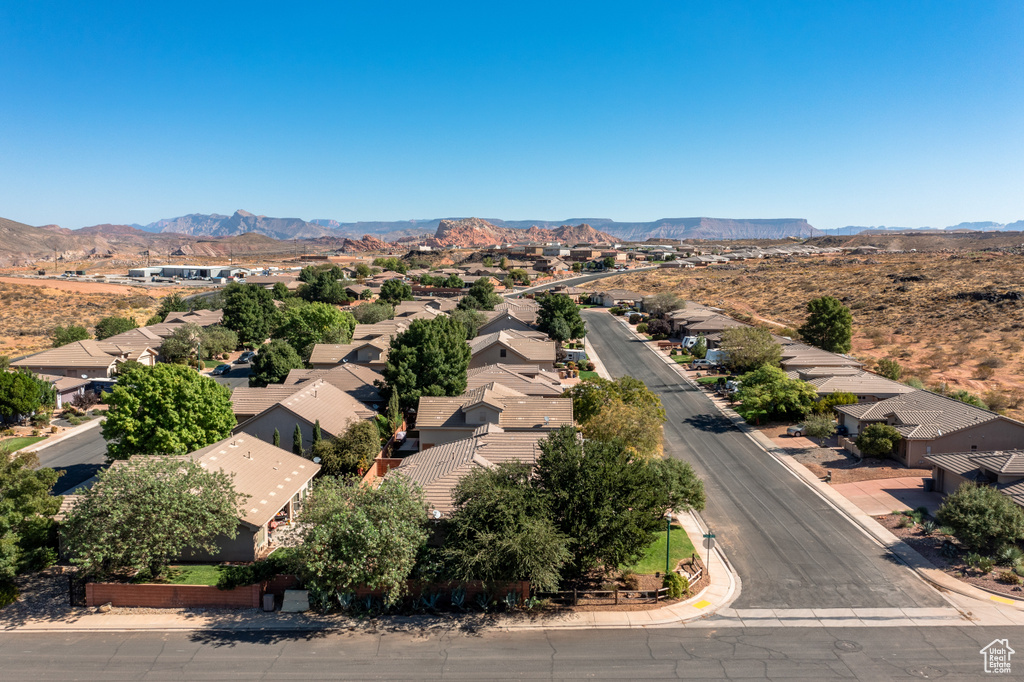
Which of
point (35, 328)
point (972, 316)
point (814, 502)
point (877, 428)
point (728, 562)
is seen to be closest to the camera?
point (728, 562)

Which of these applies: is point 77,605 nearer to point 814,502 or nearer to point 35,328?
point 814,502

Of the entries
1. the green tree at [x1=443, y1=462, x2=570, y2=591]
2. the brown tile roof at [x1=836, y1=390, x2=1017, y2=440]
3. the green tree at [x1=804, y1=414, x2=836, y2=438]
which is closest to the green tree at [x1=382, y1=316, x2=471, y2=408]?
the green tree at [x1=443, y1=462, x2=570, y2=591]

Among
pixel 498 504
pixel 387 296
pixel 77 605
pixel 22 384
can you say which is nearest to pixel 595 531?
pixel 498 504

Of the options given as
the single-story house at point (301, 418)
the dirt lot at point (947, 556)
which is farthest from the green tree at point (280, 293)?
the dirt lot at point (947, 556)

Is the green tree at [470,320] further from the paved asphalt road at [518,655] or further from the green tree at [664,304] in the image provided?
the paved asphalt road at [518,655]

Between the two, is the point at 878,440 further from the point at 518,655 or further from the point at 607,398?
the point at 518,655

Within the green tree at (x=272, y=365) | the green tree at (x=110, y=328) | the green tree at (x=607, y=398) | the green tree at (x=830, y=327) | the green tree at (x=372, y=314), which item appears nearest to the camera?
the green tree at (x=607, y=398)

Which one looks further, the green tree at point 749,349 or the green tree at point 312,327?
the green tree at point 312,327
